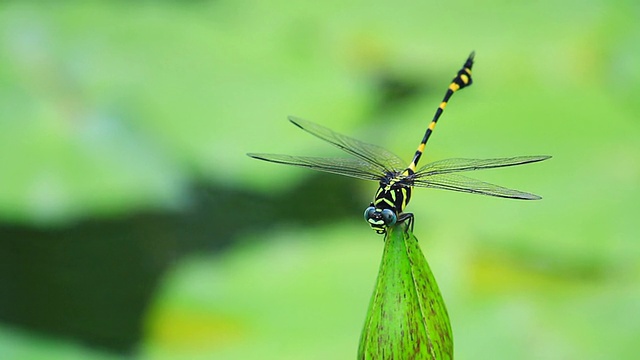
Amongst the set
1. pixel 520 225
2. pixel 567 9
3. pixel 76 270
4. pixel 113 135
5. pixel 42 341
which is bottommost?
pixel 42 341

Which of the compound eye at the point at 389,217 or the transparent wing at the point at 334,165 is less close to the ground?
the transparent wing at the point at 334,165

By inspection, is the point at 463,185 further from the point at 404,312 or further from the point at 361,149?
the point at 404,312

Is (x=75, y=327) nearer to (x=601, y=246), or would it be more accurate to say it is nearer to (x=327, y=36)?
(x=327, y=36)

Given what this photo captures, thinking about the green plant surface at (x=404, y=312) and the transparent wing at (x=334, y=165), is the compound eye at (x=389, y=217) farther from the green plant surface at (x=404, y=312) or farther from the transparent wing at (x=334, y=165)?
the transparent wing at (x=334, y=165)

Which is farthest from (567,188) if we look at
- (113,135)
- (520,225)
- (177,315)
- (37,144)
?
(37,144)

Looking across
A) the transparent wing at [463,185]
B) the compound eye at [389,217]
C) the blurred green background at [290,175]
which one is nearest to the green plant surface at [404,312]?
the compound eye at [389,217]

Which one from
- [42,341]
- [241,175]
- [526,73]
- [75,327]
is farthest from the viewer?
[526,73]

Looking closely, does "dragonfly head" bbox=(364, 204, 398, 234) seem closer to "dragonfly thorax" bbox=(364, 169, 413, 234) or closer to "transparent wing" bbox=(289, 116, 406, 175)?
"dragonfly thorax" bbox=(364, 169, 413, 234)
